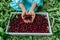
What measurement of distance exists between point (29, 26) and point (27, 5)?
0.36m

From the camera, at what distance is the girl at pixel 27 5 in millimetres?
2004

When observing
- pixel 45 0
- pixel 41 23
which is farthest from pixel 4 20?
pixel 45 0

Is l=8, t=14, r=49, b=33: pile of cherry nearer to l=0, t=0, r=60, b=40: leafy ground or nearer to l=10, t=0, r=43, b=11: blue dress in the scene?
l=0, t=0, r=60, b=40: leafy ground

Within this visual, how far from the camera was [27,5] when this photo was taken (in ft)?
7.29

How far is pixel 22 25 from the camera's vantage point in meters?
1.96

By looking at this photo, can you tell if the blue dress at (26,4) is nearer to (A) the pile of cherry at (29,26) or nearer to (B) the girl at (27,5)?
(B) the girl at (27,5)

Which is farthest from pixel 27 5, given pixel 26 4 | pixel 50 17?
pixel 50 17

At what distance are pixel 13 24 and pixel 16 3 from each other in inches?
11.0

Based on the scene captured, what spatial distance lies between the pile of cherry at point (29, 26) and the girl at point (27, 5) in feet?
0.18

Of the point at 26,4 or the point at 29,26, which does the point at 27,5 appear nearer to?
the point at 26,4

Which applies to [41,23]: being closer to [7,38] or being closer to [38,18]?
[38,18]

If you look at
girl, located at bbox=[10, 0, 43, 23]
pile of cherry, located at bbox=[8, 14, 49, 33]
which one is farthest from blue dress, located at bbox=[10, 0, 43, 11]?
pile of cherry, located at bbox=[8, 14, 49, 33]

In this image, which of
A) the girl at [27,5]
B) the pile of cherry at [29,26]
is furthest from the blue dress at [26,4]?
the pile of cherry at [29,26]

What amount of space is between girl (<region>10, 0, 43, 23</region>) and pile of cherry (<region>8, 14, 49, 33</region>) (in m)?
0.05
